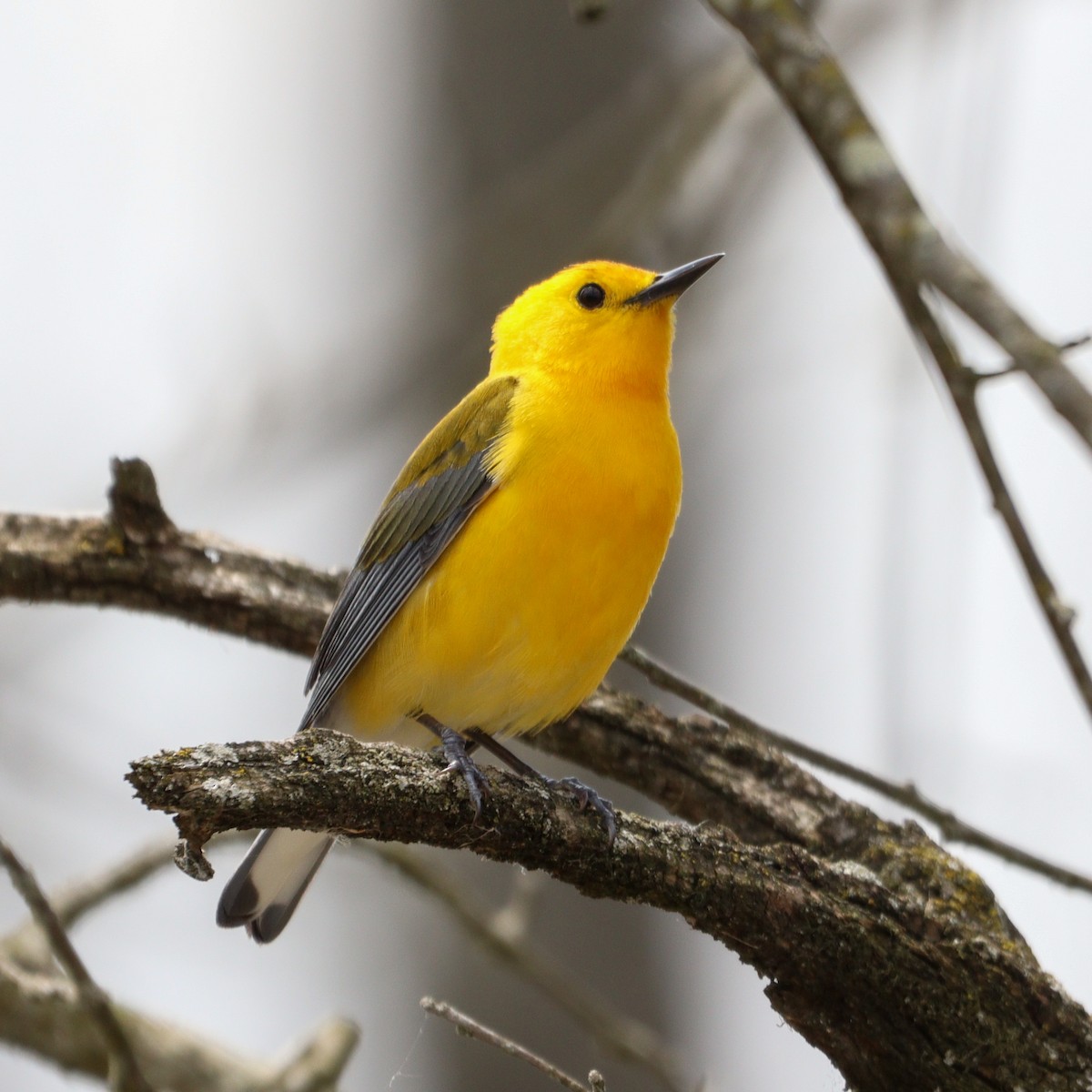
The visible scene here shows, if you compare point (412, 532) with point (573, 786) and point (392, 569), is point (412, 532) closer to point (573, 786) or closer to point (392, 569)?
point (392, 569)

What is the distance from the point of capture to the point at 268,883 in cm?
421

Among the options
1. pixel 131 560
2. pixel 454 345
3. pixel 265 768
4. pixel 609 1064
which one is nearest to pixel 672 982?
pixel 609 1064

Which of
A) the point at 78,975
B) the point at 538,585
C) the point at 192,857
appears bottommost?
the point at 78,975

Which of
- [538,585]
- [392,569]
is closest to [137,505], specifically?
[392,569]

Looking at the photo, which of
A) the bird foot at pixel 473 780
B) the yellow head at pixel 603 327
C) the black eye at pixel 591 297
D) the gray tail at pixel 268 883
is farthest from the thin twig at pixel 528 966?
the black eye at pixel 591 297

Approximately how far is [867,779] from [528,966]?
1417 mm

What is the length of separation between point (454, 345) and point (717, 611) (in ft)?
6.94

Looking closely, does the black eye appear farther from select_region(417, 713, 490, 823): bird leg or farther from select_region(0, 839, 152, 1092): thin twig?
select_region(0, 839, 152, 1092): thin twig

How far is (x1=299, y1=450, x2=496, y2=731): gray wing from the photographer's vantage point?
4105 mm

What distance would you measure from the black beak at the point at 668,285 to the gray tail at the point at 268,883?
6.98 ft

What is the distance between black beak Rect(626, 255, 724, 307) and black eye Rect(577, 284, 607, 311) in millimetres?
105

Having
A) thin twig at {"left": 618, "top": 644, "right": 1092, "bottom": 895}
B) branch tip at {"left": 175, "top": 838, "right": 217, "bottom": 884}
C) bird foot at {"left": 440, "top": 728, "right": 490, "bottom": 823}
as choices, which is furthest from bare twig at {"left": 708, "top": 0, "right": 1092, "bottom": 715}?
branch tip at {"left": 175, "top": 838, "right": 217, "bottom": 884}

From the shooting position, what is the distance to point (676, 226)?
6070 mm

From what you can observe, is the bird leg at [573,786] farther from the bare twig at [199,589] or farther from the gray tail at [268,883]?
the gray tail at [268,883]
